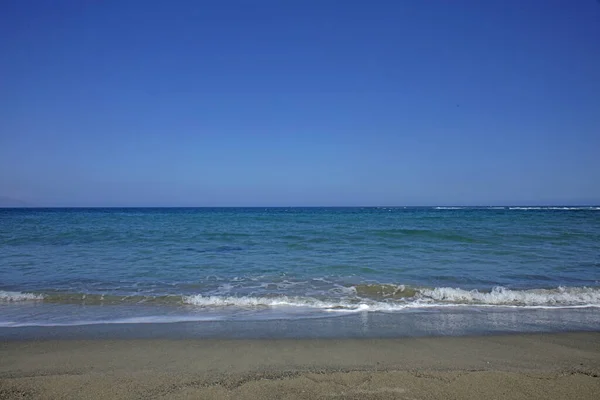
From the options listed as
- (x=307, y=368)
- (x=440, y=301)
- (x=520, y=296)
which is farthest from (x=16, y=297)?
(x=520, y=296)

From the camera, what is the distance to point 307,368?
430cm

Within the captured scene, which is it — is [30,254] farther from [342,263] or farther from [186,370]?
[186,370]

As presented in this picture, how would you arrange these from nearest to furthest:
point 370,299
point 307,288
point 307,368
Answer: point 307,368, point 370,299, point 307,288

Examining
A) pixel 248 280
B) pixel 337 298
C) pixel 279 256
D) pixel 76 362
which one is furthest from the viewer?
pixel 279 256

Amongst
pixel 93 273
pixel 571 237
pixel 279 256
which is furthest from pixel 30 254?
pixel 571 237

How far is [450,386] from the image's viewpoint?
12.5ft

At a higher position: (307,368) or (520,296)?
(307,368)

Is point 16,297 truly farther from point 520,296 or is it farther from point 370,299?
point 520,296

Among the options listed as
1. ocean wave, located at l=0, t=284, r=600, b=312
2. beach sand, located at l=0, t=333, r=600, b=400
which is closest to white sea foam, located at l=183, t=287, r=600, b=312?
ocean wave, located at l=0, t=284, r=600, b=312

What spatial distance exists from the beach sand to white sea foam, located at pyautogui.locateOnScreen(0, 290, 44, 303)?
370cm

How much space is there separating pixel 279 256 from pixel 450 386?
36.9ft

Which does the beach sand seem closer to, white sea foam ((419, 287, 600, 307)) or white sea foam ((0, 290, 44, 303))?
white sea foam ((419, 287, 600, 307))

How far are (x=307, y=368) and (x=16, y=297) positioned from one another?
26.2 feet

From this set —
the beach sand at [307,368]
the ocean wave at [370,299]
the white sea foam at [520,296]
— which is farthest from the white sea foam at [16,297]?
the white sea foam at [520,296]
